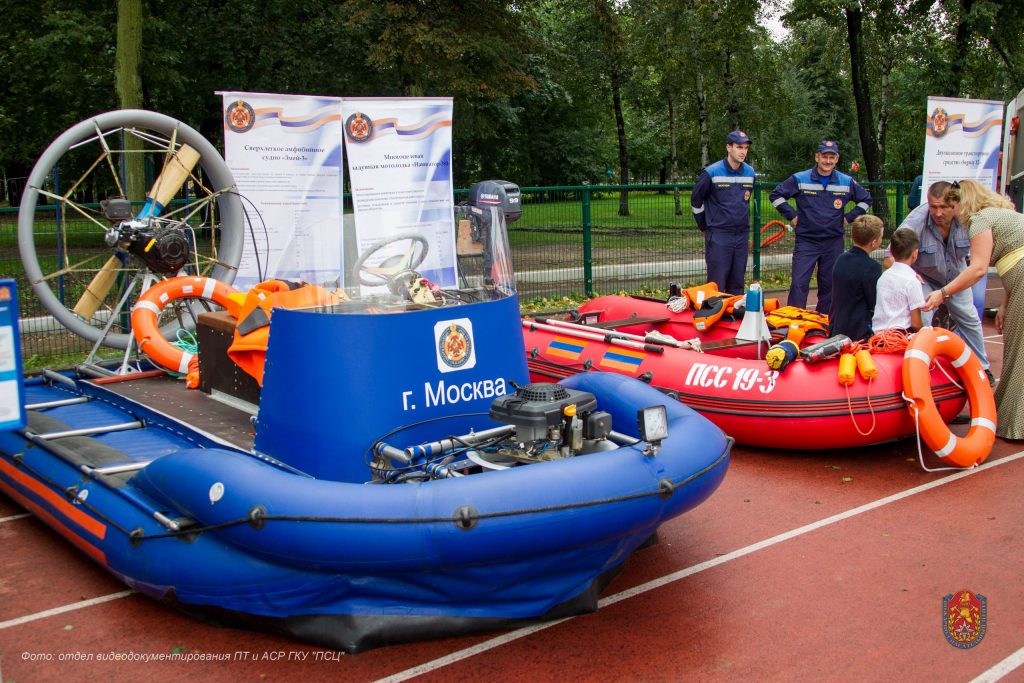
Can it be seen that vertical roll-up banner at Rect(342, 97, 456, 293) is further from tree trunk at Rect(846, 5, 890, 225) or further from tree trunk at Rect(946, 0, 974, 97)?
tree trunk at Rect(946, 0, 974, 97)

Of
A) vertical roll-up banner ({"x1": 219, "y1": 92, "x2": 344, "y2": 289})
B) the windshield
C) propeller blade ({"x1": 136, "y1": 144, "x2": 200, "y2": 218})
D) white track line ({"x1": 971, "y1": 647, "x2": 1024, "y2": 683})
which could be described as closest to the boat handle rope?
white track line ({"x1": 971, "y1": 647, "x2": 1024, "y2": 683})

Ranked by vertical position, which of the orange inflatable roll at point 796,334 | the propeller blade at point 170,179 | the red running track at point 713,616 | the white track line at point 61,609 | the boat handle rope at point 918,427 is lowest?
the red running track at point 713,616

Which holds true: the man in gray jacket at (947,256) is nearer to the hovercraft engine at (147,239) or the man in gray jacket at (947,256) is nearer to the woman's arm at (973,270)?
the woman's arm at (973,270)

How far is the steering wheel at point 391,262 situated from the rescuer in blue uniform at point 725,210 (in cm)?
593

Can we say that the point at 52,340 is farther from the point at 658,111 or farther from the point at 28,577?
the point at 658,111

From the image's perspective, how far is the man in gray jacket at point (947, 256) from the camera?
299 inches

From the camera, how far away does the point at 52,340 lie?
10250 mm

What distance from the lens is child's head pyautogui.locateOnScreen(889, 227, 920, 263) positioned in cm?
672

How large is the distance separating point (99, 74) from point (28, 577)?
16442 millimetres

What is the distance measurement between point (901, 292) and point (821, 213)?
3284 millimetres

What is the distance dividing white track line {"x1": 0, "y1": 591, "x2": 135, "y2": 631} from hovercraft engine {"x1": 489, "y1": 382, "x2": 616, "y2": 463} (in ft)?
6.62

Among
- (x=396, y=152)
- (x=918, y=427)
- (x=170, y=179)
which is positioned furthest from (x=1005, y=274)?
(x=170, y=179)

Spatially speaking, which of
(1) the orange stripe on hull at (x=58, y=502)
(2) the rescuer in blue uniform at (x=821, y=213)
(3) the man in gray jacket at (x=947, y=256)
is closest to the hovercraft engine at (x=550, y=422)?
(1) the orange stripe on hull at (x=58, y=502)

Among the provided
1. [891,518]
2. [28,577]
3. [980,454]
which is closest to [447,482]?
[28,577]
